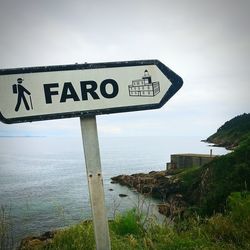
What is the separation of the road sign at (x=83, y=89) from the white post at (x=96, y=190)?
0.26 m

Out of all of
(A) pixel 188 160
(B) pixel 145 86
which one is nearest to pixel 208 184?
(B) pixel 145 86

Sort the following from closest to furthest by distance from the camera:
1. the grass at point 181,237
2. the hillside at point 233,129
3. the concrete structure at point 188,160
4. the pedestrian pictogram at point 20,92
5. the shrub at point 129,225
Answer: the pedestrian pictogram at point 20,92 < the grass at point 181,237 < the shrub at point 129,225 < the concrete structure at point 188,160 < the hillside at point 233,129

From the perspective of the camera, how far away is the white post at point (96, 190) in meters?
2.41

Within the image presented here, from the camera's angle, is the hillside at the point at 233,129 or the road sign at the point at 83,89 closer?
the road sign at the point at 83,89

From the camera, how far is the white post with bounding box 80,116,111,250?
2.41 metres

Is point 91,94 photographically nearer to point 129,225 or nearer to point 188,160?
point 129,225

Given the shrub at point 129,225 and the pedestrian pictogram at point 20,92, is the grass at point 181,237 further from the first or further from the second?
the pedestrian pictogram at point 20,92

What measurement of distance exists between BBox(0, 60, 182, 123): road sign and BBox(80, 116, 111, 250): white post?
26cm

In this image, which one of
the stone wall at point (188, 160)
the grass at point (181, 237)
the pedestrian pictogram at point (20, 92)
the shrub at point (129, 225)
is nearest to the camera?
the pedestrian pictogram at point (20, 92)

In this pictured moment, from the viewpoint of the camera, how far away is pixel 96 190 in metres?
2.42

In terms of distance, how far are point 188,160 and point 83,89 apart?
48.4 metres

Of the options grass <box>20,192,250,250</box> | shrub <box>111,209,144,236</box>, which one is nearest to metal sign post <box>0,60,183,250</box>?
A: grass <box>20,192,250,250</box>

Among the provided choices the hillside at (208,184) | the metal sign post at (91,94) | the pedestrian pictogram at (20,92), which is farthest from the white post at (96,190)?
the hillside at (208,184)

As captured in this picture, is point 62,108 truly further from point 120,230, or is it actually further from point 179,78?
point 120,230
